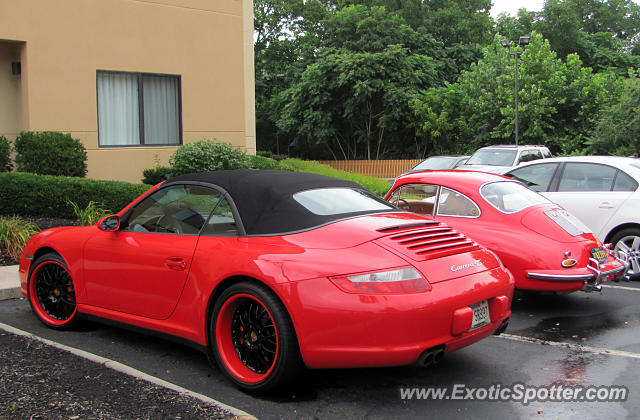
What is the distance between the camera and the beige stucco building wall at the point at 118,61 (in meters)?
12.7

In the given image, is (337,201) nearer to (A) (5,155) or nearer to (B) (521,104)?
(A) (5,155)

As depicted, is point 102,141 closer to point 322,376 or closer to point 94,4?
point 94,4

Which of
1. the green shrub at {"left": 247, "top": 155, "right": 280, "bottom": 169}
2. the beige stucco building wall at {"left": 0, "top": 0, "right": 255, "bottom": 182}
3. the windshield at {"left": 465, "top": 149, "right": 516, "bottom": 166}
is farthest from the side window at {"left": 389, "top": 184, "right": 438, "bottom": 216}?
the windshield at {"left": 465, "top": 149, "right": 516, "bottom": 166}

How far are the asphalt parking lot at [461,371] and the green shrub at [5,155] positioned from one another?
22.1ft

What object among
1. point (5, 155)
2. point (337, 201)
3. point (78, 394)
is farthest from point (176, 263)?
point (5, 155)

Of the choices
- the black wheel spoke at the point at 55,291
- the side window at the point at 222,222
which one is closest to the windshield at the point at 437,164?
the black wheel spoke at the point at 55,291

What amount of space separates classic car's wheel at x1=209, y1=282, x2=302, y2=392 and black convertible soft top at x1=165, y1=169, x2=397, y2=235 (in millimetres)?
502

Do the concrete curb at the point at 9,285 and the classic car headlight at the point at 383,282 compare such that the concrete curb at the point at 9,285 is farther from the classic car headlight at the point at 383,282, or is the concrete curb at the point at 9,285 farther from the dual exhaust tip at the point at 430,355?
the dual exhaust tip at the point at 430,355

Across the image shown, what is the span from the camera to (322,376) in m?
4.53

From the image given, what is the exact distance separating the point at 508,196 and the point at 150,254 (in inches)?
160

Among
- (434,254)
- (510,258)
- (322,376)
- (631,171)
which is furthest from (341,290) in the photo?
(631,171)

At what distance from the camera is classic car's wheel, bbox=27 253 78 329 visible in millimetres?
5496

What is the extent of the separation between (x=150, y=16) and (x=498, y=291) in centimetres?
1230

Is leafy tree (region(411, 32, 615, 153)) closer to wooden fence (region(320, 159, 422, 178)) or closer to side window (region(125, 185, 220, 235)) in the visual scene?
wooden fence (region(320, 159, 422, 178))
